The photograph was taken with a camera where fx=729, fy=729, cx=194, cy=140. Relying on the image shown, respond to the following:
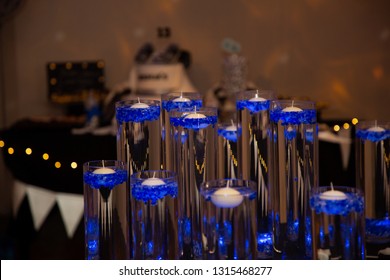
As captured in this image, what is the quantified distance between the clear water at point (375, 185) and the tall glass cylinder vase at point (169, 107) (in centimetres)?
30

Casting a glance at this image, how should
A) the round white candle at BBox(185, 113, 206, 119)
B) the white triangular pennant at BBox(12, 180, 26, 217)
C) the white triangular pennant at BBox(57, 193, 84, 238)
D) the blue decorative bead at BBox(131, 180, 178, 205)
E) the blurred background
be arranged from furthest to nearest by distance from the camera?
the blurred background < the white triangular pennant at BBox(12, 180, 26, 217) < the white triangular pennant at BBox(57, 193, 84, 238) < the round white candle at BBox(185, 113, 206, 119) < the blue decorative bead at BBox(131, 180, 178, 205)

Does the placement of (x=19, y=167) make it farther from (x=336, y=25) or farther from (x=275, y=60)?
(x=336, y=25)

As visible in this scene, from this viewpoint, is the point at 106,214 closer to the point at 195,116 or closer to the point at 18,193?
the point at 195,116

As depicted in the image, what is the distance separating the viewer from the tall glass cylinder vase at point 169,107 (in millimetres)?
1285

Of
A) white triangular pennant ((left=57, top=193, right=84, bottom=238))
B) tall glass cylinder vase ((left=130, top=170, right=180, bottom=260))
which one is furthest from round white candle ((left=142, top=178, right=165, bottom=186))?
white triangular pennant ((left=57, top=193, right=84, bottom=238))

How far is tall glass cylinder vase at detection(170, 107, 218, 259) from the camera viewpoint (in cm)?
116

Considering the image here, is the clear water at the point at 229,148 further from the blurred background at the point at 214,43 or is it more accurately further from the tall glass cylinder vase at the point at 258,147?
the blurred background at the point at 214,43

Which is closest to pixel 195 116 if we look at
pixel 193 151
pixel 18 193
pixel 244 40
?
pixel 193 151

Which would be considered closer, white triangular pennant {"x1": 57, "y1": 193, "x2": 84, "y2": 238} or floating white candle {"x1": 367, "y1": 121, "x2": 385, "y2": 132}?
floating white candle {"x1": 367, "y1": 121, "x2": 385, "y2": 132}

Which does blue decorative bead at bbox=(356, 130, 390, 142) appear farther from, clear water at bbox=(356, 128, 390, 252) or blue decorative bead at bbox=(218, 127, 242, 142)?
blue decorative bead at bbox=(218, 127, 242, 142)

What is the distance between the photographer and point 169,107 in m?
1.31

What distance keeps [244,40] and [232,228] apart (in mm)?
2998

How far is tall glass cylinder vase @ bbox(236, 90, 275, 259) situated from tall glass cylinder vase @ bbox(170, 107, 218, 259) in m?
0.05

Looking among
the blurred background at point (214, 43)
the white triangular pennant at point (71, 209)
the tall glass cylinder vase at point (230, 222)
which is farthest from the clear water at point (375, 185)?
the blurred background at point (214, 43)
